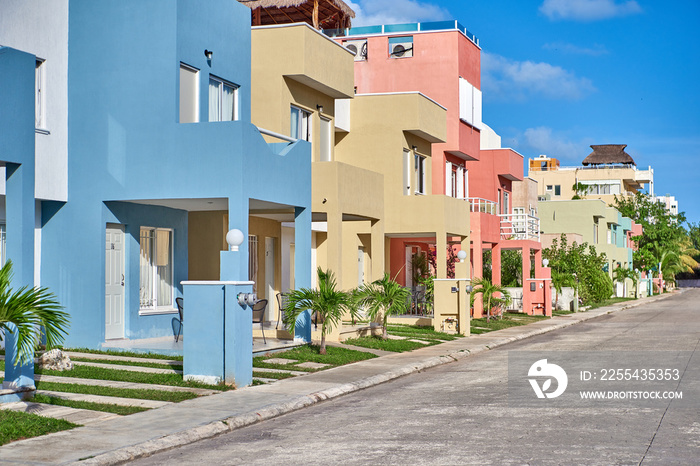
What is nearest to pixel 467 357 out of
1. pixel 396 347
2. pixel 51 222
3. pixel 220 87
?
pixel 396 347

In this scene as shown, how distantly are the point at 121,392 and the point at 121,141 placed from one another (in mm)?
7138

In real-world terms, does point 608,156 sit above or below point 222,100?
above

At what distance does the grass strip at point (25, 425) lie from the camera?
33.2 feet

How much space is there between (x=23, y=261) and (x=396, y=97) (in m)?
19.0

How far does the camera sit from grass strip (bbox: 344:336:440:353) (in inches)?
853

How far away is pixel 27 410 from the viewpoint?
11.6 metres

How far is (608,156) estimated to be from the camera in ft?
391

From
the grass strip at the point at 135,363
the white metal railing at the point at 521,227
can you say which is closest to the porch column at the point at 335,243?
the grass strip at the point at 135,363

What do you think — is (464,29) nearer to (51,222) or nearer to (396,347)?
(396,347)

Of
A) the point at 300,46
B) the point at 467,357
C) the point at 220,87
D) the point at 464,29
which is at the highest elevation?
the point at 464,29

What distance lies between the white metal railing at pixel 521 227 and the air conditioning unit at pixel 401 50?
8275mm

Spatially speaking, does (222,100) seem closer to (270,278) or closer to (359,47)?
(270,278)

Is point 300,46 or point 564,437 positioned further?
point 300,46

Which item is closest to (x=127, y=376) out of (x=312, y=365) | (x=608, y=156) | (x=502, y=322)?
(x=312, y=365)
